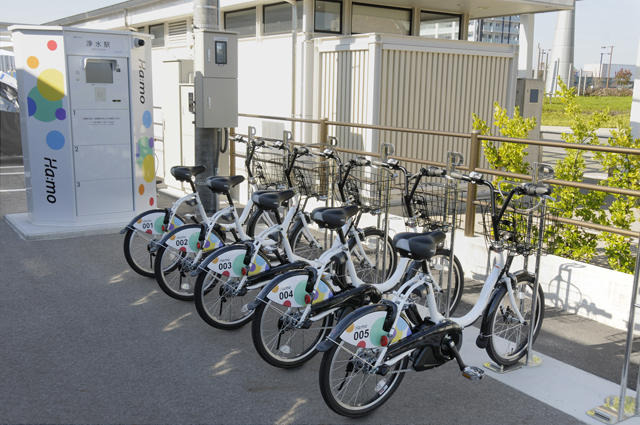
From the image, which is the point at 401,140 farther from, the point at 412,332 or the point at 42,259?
the point at 412,332

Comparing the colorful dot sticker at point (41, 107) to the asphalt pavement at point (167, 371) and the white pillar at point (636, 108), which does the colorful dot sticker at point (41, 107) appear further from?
the white pillar at point (636, 108)

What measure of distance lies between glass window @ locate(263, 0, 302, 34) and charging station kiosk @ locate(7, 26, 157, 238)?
278 cm

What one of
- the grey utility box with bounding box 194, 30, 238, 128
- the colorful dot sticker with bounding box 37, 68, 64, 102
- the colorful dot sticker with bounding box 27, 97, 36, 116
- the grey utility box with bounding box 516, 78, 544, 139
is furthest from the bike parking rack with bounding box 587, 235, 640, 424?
the grey utility box with bounding box 516, 78, 544, 139

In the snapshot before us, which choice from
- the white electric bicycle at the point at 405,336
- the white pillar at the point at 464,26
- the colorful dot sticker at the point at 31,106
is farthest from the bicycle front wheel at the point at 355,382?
the white pillar at the point at 464,26

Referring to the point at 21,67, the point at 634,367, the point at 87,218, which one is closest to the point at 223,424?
the point at 634,367

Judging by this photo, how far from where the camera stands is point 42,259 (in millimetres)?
6043

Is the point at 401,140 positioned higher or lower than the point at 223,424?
higher

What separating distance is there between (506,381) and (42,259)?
4.56 meters

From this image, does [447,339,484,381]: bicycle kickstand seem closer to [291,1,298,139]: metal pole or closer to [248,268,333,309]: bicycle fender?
[248,268,333,309]: bicycle fender

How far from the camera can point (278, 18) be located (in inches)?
377

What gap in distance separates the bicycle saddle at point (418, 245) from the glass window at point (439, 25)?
7404mm

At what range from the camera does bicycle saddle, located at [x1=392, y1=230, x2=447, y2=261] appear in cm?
320

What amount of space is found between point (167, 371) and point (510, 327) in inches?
85.4

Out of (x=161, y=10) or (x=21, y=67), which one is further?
(x=161, y=10)
